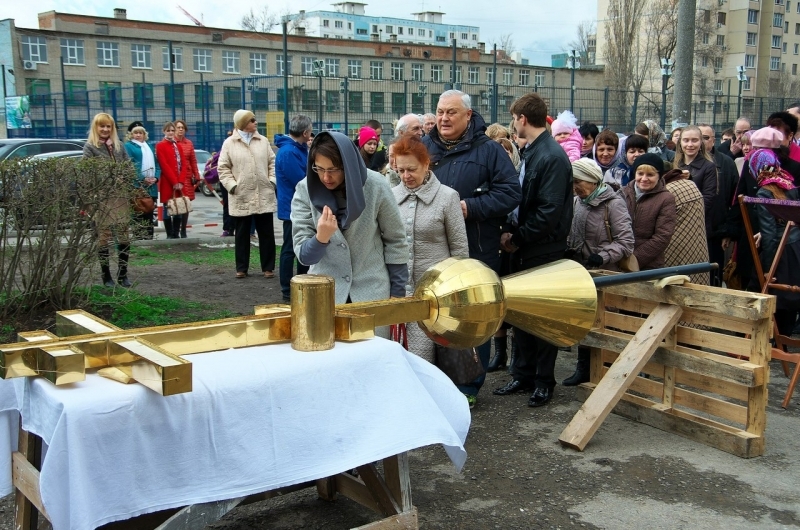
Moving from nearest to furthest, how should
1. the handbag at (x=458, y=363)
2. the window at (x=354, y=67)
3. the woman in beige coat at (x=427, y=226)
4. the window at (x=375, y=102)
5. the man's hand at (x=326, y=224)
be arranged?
the man's hand at (x=326, y=224), the handbag at (x=458, y=363), the woman in beige coat at (x=427, y=226), the window at (x=375, y=102), the window at (x=354, y=67)

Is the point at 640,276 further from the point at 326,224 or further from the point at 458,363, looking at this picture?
the point at 458,363

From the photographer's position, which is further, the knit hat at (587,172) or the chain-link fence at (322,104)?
the chain-link fence at (322,104)

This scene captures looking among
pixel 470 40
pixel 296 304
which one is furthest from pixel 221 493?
pixel 470 40

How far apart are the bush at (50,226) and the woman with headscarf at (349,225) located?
3069mm

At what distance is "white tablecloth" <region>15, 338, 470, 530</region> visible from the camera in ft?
6.51

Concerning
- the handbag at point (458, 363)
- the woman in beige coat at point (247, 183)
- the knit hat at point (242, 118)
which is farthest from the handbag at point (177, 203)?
the handbag at point (458, 363)

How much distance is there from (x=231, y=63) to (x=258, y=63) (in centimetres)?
211

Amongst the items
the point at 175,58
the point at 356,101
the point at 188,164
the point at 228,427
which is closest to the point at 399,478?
the point at 228,427

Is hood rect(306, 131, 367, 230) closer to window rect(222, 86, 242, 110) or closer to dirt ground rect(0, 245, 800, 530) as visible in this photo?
dirt ground rect(0, 245, 800, 530)

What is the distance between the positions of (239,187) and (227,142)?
561mm

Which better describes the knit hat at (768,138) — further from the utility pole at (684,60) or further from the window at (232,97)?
the window at (232,97)

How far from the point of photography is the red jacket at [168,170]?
35.2ft

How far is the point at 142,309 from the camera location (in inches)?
269

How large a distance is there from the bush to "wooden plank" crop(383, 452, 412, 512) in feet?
14.0
